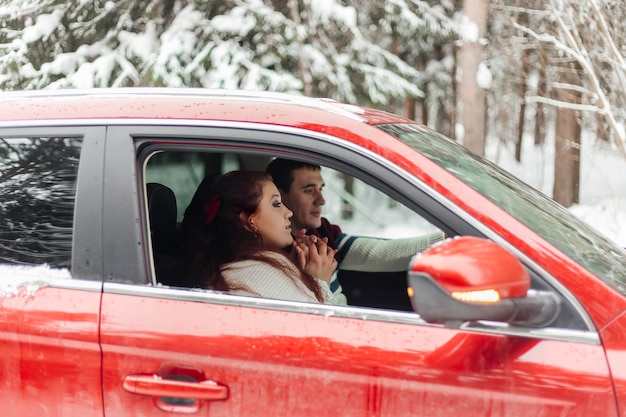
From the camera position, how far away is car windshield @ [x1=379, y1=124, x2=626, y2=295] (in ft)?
6.88

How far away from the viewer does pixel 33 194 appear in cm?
232

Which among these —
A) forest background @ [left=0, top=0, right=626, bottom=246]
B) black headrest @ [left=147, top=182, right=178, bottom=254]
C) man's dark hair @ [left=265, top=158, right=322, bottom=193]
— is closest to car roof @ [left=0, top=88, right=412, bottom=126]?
black headrest @ [left=147, top=182, right=178, bottom=254]

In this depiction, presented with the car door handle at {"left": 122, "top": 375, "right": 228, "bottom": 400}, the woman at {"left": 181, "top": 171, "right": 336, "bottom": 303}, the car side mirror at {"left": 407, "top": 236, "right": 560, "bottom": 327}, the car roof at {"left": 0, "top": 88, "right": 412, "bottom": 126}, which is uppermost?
the car roof at {"left": 0, "top": 88, "right": 412, "bottom": 126}

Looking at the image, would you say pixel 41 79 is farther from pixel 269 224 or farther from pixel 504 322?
pixel 504 322

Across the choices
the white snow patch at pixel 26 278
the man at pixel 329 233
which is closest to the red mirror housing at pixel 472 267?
the white snow patch at pixel 26 278

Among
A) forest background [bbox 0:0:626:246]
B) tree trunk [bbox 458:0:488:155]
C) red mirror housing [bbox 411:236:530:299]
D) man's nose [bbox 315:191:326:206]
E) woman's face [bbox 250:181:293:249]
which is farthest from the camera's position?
tree trunk [bbox 458:0:488:155]

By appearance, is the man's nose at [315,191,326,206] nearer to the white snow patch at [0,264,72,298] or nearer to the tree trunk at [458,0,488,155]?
the white snow patch at [0,264,72,298]

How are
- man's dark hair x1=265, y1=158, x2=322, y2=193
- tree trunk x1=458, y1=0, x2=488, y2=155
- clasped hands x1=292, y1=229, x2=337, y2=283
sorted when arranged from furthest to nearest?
tree trunk x1=458, y1=0, x2=488, y2=155 < man's dark hair x1=265, y1=158, x2=322, y2=193 < clasped hands x1=292, y1=229, x2=337, y2=283

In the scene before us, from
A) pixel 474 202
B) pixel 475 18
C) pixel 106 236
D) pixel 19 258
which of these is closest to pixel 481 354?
pixel 474 202

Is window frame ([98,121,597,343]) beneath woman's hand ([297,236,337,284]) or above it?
above

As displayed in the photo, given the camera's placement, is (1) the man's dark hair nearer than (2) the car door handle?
No

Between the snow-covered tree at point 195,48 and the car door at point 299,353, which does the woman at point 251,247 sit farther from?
the snow-covered tree at point 195,48

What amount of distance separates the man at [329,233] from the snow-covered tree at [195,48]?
16.8 ft

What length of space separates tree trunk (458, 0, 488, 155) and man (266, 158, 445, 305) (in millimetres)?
5762
